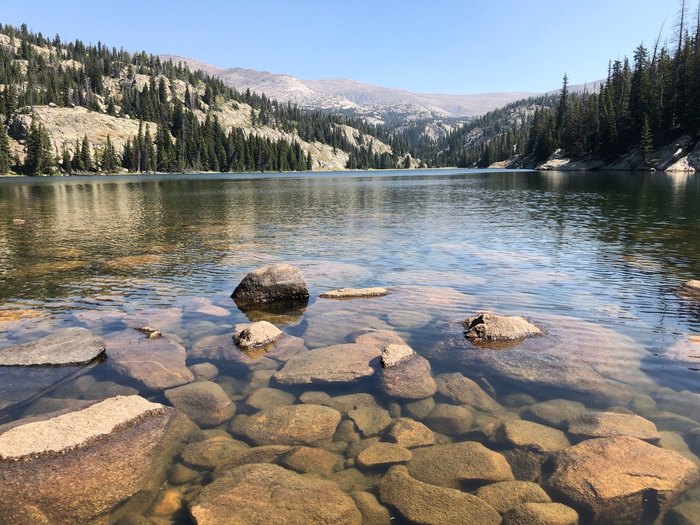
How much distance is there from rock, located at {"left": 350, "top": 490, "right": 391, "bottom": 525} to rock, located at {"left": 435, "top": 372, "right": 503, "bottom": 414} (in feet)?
11.2

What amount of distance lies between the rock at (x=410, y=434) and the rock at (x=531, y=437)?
1.19 m

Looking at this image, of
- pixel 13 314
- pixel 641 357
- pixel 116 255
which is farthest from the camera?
pixel 116 255

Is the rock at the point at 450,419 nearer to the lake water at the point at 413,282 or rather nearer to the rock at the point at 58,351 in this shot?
the lake water at the point at 413,282

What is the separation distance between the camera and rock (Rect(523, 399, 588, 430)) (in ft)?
27.9

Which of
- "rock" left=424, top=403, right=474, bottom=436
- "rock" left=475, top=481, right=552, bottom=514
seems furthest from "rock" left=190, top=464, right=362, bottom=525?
"rock" left=424, top=403, right=474, bottom=436

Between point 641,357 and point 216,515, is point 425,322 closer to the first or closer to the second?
point 641,357

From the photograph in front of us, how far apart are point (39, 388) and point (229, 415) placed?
4414mm

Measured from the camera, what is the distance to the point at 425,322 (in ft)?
47.0

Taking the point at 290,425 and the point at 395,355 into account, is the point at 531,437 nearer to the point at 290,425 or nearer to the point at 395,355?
the point at 395,355

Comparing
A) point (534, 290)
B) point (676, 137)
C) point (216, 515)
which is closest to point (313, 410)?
point (216, 515)

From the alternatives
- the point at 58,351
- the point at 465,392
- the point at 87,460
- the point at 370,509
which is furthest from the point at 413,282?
the point at 87,460

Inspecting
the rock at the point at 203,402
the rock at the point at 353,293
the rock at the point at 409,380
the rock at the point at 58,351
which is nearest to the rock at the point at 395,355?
the rock at the point at 409,380

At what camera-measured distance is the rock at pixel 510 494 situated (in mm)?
6344

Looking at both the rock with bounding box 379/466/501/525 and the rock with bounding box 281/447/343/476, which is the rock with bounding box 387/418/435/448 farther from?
the rock with bounding box 281/447/343/476
